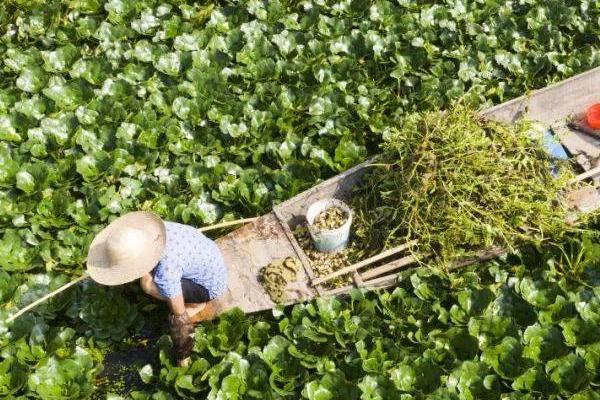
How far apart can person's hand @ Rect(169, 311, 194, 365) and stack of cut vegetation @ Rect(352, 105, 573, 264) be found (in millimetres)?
1310

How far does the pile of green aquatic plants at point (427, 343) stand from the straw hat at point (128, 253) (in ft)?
2.21

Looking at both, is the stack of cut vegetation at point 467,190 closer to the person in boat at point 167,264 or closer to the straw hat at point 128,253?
the person in boat at point 167,264

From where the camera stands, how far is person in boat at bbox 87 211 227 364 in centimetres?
344

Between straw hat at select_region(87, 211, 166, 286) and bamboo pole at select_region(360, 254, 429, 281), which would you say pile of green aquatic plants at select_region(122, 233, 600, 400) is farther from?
straw hat at select_region(87, 211, 166, 286)

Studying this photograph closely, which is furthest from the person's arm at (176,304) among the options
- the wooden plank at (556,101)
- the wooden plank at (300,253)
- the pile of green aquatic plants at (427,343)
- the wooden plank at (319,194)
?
the wooden plank at (556,101)

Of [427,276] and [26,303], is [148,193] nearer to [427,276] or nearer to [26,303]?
[26,303]

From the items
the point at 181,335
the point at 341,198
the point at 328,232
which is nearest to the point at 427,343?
the point at 328,232

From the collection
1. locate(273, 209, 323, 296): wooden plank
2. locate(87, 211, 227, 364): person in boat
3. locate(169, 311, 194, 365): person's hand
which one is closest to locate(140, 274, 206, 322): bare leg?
locate(87, 211, 227, 364): person in boat

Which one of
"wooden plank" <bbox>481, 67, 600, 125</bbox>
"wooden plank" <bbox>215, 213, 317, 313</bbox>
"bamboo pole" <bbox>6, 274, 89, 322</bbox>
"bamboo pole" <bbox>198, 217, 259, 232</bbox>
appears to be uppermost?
"wooden plank" <bbox>481, 67, 600, 125</bbox>

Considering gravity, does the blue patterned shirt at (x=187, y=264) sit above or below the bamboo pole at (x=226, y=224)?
above

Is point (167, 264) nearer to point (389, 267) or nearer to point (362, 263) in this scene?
point (362, 263)

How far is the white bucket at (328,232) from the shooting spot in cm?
410

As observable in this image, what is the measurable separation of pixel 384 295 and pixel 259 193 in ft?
4.02

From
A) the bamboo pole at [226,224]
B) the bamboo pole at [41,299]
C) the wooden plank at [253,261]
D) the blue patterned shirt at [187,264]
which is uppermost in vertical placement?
the blue patterned shirt at [187,264]
